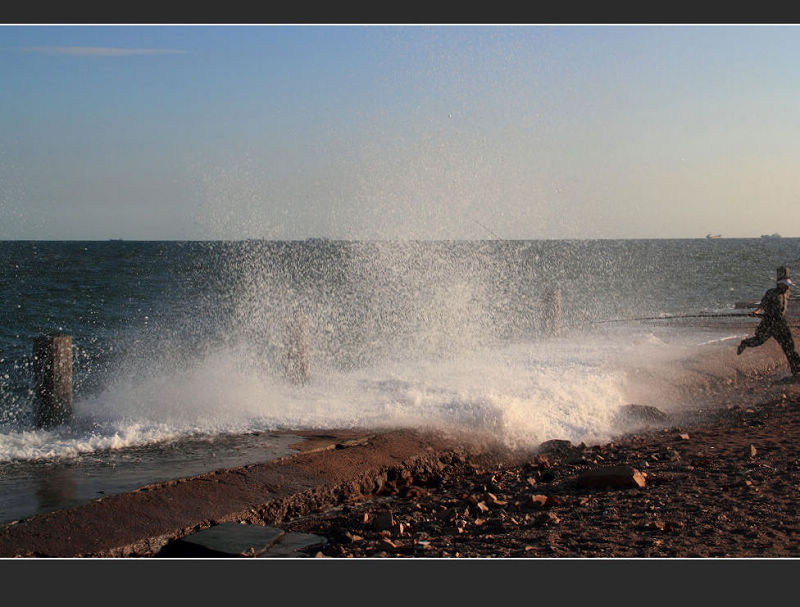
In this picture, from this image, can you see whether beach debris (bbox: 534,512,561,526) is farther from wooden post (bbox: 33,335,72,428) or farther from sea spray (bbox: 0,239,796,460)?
wooden post (bbox: 33,335,72,428)

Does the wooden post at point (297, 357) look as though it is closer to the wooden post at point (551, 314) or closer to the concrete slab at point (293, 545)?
the concrete slab at point (293, 545)

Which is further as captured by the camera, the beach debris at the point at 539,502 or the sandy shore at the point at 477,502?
the beach debris at the point at 539,502

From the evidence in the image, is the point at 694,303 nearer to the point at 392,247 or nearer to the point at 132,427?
the point at 392,247

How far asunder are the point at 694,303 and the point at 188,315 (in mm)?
22024

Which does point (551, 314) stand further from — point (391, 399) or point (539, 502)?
point (539, 502)

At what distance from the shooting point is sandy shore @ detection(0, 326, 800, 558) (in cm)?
582

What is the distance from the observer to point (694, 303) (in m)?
37.1

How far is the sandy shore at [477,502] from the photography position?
5816 millimetres

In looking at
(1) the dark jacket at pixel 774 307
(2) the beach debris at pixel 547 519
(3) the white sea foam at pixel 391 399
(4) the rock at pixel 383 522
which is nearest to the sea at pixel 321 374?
(3) the white sea foam at pixel 391 399

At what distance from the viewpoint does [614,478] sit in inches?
287

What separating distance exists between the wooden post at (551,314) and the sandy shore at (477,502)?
7982mm

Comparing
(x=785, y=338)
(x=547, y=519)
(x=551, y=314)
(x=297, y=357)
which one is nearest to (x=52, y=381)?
(x=297, y=357)

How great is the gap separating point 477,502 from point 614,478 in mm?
1271

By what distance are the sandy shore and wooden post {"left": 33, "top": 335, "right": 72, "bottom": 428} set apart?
11.1 ft
